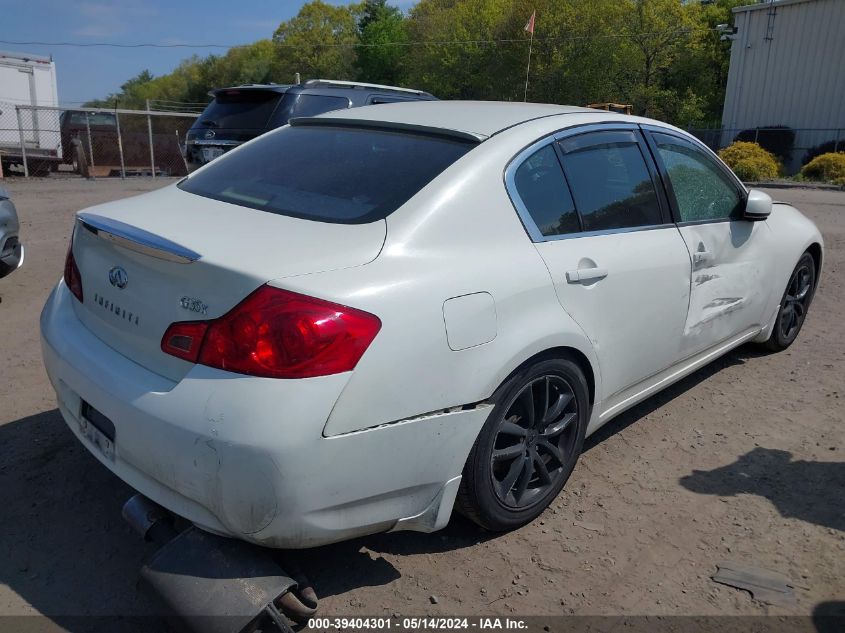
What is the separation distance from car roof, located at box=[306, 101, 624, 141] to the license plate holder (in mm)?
1707

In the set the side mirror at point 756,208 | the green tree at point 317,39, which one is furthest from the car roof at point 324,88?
the green tree at point 317,39

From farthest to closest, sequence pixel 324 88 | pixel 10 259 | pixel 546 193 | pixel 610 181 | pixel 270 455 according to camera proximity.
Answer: pixel 324 88 < pixel 10 259 < pixel 610 181 < pixel 546 193 < pixel 270 455

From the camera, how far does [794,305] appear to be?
5.08 metres

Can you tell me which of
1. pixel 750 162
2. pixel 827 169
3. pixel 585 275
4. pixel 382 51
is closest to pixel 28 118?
pixel 585 275

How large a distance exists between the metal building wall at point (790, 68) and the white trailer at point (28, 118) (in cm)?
2634

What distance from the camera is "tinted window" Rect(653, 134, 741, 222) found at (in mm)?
3732

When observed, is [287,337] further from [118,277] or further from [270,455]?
[118,277]

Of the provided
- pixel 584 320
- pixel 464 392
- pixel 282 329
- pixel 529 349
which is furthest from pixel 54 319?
pixel 584 320

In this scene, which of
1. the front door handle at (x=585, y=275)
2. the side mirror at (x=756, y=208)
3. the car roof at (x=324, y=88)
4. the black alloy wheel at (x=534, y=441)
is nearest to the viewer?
the black alloy wheel at (x=534, y=441)

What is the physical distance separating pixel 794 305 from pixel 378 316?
4.00 m

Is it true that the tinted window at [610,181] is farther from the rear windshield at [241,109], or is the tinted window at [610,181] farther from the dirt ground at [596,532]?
the rear windshield at [241,109]

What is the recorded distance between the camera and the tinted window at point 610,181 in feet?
10.4

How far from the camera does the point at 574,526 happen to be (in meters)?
2.98

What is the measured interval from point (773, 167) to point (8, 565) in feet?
82.8
